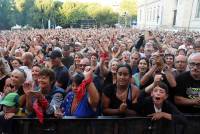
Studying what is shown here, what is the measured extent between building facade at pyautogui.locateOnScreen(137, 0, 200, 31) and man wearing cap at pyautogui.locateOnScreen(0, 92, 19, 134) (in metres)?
38.1

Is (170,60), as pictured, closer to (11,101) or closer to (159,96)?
(159,96)

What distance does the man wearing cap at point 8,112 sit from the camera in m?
3.64

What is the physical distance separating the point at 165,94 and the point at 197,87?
0.50m

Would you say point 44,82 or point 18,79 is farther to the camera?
point 18,79

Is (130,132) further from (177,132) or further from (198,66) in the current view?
(198,66)

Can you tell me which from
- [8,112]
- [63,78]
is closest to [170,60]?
[63,78]

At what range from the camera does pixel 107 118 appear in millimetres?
3641

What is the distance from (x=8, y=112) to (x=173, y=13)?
55416 mm

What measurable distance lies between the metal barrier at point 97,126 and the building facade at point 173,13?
Answer: 37814mm

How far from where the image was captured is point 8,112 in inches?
148

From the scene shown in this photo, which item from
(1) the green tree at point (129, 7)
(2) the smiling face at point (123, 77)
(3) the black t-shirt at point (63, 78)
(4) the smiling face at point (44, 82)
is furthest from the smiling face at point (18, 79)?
(1) the green tree at point (129, 7)

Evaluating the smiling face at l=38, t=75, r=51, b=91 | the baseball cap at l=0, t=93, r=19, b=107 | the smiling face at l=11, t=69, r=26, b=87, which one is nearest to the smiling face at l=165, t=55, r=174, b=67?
the smiling face at l=38, t=75, r=51, b=91

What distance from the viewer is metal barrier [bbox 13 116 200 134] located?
3.59 metres

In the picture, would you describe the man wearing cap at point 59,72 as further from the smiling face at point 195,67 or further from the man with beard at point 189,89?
the smiling face at point 195,67
